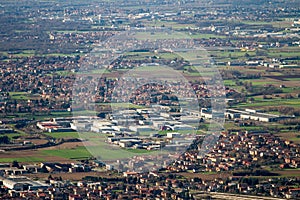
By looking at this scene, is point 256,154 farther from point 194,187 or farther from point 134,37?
point 134,37

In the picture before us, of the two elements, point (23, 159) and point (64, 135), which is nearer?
point (23, 159)

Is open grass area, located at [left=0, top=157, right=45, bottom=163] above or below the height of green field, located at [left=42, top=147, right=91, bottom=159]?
below

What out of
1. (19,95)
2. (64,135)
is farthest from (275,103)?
(19,95)

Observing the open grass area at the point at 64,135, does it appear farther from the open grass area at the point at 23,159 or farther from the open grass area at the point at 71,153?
the open grass area at the point at 23,159

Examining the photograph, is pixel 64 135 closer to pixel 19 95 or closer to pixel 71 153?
pixel 71 153

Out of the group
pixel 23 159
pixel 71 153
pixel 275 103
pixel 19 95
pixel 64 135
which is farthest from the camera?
pixel 19 95

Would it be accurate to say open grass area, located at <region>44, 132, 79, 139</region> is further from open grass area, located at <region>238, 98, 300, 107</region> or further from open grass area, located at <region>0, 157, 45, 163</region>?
open grass area, located at <region>238, 98, 300, 107</region>

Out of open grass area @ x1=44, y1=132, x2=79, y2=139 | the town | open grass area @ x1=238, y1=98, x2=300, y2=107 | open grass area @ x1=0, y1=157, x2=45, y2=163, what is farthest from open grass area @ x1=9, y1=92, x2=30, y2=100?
open grass area @ x1=0, y1=157, x2=45, y2=163

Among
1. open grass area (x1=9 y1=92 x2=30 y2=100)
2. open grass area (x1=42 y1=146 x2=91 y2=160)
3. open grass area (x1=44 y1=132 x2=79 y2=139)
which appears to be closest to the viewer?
open grass area (x1=42 y1=146 x2=91 y2=160)

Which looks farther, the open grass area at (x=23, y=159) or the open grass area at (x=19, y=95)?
the open grass area at (x=19, y=95)

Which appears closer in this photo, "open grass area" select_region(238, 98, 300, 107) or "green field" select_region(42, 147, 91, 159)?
"green field" select_region(42, 147, 91, 159)

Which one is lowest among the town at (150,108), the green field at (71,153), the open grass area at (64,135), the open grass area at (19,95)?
the open grass area at (19,95)

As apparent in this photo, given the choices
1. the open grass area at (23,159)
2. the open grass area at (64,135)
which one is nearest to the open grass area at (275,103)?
the open grass area at (64,135)
